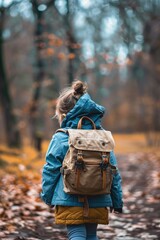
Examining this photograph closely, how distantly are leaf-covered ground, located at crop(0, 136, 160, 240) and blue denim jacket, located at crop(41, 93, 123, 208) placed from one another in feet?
4.61

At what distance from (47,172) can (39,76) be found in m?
15.5

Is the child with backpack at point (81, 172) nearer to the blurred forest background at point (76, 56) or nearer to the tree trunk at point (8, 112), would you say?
the blurred forest background at point (76, 56)

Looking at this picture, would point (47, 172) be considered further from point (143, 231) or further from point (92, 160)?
point (143, 231)

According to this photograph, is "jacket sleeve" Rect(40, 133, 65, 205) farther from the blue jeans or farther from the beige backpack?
the blue jeans

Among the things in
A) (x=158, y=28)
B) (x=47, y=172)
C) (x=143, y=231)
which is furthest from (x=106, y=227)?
(x=158, y=28)

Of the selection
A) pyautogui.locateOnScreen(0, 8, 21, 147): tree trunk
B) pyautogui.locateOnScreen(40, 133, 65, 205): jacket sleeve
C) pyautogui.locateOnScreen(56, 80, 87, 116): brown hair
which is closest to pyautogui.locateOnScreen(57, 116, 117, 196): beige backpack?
pyautogui.locateOnScreen(40, 133, 65, 205): jacket sleeve

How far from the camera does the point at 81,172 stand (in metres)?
3.69

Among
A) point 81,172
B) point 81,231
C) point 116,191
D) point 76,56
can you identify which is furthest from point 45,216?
point 76,56

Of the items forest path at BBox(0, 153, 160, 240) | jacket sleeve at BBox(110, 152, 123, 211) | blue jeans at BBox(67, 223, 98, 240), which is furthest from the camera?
forest path at BBox(0, 153, 160, 240)

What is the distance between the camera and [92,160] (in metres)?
3.72

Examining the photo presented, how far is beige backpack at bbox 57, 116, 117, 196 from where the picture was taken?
369 centimetres

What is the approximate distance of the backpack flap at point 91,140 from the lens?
3.71 m

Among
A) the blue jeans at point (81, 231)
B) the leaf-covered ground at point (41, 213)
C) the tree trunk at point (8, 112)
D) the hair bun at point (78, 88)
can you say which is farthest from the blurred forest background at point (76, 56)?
the blue jeans at point (81, 231)

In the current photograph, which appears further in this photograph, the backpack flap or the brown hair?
the brown hair
